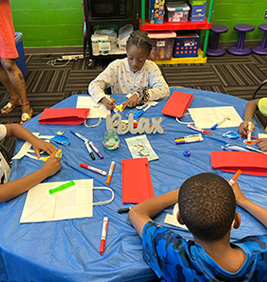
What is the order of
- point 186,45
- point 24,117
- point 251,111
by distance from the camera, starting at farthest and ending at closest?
point 186,45, point 24,117, point 251,111

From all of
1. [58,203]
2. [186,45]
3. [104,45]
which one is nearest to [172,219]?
[58,203]

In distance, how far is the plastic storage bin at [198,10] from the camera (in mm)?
3459

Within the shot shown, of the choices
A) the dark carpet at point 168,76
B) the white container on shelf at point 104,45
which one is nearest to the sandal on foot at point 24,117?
the dark carpet at point 168,76

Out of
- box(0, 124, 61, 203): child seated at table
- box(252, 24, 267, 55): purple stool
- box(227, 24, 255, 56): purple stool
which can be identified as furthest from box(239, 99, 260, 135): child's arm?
box(252, 24, 267, 55): purple stool

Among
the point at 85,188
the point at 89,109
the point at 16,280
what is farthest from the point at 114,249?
the point at 89,109

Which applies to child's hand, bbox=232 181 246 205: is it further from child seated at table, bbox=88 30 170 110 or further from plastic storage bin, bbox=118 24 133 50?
plastic storage bin, bbox=118 24 133 50

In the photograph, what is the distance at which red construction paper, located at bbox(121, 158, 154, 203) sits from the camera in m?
1.18

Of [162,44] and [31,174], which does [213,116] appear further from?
[162,44]

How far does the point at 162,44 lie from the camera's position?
3.65 meters

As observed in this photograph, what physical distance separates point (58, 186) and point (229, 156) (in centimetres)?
87

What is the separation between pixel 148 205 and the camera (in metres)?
1.09

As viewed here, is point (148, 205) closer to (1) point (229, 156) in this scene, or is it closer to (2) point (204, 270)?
(2) point (204, 270)

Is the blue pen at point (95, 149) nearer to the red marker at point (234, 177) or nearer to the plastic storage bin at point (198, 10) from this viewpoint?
the red marker at point (234, 177)

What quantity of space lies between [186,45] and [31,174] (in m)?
3.25
